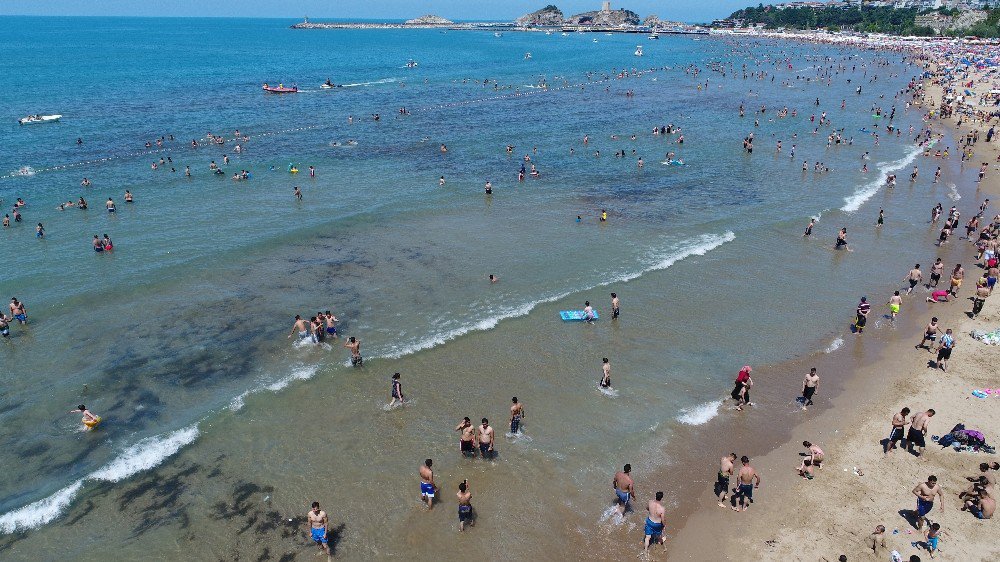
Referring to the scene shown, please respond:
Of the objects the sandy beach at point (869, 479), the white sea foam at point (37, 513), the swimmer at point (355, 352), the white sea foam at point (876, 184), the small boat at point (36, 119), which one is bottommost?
the white sea foam at point (37, 513)

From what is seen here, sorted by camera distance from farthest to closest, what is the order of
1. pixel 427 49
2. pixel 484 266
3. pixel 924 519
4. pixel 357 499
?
pixel 427 49 → pixel 484 266 → pixel 357 499 → pixel 924 519

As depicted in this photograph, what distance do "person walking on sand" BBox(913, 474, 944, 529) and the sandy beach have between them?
0.85 ft

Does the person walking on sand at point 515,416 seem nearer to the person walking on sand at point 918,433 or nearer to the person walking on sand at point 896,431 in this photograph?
the person walking on sand at point 896,431

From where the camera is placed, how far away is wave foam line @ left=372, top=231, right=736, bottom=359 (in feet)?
75.2

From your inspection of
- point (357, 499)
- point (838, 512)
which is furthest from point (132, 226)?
point (838, 512)

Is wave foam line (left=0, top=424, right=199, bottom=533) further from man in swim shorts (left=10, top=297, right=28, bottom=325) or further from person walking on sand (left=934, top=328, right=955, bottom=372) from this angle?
person walking on sand (left=934, top=328, right=955, bottom=372)

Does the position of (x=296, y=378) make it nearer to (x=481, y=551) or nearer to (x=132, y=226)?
(x=481, y=551)

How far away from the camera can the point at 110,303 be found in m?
26.5

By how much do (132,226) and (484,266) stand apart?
22.0 metres

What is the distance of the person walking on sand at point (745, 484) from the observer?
579 inches

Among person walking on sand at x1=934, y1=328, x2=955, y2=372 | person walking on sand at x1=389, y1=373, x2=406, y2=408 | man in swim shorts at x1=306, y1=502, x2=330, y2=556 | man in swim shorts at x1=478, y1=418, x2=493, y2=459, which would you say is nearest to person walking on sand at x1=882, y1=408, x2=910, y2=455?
person walking on sand at x1=934, y1=328, x2=955, y2=372

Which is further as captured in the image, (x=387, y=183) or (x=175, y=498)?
(x=387, y=183)

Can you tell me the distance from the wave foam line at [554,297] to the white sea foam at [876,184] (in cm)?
1118

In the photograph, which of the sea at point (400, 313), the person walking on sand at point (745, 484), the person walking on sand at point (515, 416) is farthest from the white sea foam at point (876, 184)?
the person walking on sand at point (515, 416)
